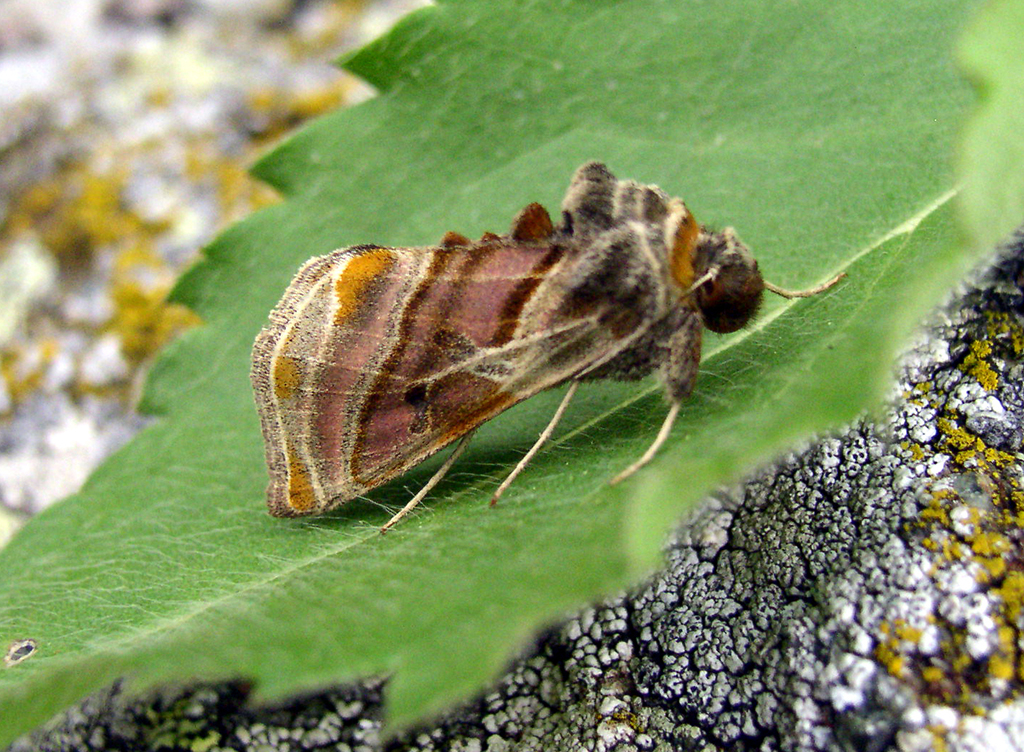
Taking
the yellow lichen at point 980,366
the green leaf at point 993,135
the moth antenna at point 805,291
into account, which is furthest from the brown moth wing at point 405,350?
the green leaf at point 993,135

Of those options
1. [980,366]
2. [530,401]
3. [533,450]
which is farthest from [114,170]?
[980,366]

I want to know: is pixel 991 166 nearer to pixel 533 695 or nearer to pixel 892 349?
pixel 892 349

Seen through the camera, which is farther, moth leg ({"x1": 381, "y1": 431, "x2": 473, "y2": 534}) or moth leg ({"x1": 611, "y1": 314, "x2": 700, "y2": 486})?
moth leg ({"x1": 381, "y1": 431, "x2": 473, "y2": 534})

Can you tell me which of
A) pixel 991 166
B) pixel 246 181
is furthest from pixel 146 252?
pixel 991 166

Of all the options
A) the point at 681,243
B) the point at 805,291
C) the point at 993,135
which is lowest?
the point at 805,291

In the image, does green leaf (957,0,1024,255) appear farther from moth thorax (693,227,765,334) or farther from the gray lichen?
moth thorax (693,227,765,334)

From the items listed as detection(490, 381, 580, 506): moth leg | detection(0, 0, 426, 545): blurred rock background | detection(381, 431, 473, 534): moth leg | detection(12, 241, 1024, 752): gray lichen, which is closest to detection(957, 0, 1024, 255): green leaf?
detection(12, 241, 1024, 752): gray lichen

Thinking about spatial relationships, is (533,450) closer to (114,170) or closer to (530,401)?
(530,401)
